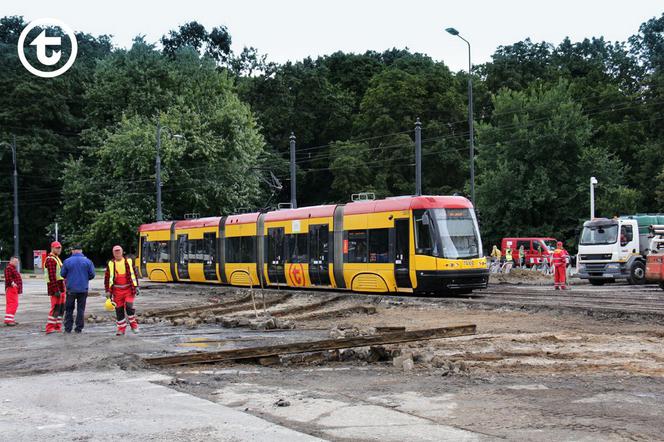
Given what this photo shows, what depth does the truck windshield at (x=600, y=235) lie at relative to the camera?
33.8 m

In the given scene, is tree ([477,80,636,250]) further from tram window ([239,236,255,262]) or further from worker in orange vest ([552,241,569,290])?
tram window ([239,236,255,262])

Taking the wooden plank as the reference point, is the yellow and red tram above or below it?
above

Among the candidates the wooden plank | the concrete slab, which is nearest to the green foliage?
the wooden plank

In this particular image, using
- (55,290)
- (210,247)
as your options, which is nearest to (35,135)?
(210,247)

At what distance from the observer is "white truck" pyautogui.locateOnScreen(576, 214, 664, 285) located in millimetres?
33406

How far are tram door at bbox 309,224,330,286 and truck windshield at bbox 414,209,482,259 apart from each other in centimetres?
453

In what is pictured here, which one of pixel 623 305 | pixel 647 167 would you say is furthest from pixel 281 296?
pixel 647 167

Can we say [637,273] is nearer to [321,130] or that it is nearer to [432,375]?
[432,375]

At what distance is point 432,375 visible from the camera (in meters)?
10.8

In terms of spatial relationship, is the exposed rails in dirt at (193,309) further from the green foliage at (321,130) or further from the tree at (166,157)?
the tree at (166,157)

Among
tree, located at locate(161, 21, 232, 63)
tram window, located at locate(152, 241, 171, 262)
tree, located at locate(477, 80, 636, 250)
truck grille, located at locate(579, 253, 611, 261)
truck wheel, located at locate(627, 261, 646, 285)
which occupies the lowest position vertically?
truck wheel, located at locate(627, 261, 646, 285)

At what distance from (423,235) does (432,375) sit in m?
14.3

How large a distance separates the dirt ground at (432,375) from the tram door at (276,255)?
11.8 meters

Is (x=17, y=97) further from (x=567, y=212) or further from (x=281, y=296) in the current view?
(x=281, y=296)
